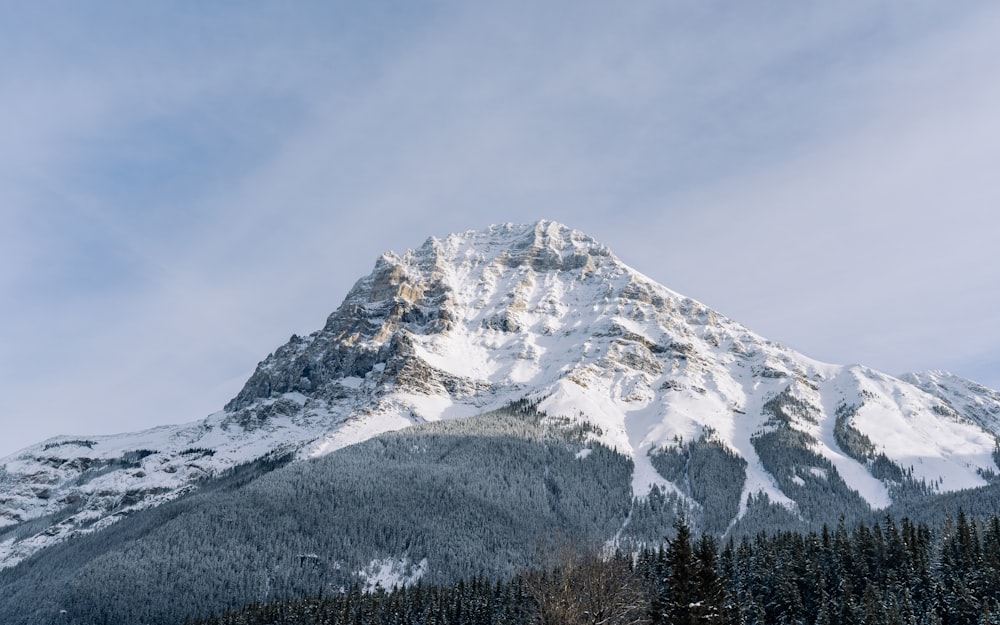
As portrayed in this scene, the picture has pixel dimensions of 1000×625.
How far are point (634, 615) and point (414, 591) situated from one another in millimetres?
80546

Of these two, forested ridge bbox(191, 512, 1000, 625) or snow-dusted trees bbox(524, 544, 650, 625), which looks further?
forested ridge bbox(191, 512, 1000, 625)

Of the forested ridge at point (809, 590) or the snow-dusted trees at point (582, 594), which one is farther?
the forested ridge at point (809, 590)

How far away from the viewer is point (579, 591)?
160 ft

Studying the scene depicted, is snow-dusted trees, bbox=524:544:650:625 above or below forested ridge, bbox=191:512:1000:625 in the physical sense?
above

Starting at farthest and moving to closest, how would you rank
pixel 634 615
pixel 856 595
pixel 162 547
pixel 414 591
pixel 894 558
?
pixel 162 547
pixel 414 591
pixel 894 558
pixel 856 595
pixel 634 615

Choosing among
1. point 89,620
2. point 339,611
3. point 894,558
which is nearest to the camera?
point 894,558

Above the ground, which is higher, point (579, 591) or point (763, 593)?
point (579, 591)

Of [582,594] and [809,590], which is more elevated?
[582,594]

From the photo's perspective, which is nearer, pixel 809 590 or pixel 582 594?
pixel 582 594

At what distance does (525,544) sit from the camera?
195625mm

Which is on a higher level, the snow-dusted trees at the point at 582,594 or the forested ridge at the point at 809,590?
the snow-dusted trees at the point at 582,594

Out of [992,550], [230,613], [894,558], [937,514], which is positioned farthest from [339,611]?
[937,514]

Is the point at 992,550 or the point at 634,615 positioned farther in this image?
the point at 992,550

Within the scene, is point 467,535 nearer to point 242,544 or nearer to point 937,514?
point 242,544
